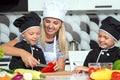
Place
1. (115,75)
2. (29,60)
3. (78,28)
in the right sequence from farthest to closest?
(78,28) < (29,60) < (115,75)

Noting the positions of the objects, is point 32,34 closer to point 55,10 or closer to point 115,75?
point 55,10

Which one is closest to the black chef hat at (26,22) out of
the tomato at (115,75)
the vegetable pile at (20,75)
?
the vegetable pile at (20,75)

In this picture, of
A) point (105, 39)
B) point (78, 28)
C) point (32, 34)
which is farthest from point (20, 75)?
point (78, 28)

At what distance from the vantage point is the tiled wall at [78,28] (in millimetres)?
3041

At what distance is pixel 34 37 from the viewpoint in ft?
6.03

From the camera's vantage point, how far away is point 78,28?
3.07m

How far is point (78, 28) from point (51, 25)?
108cm

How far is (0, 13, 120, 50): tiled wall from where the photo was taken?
120 inches

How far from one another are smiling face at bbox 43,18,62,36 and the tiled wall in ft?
3.17

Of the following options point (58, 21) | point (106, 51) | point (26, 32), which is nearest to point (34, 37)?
point (26, 32)

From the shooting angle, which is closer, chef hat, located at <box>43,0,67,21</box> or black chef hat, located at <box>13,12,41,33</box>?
black chef hat, located at <box>13,12,41,33</box>

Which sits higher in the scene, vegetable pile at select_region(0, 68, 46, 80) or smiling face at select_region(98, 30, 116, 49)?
smiling face at select_region(98, 30, 116, 49)

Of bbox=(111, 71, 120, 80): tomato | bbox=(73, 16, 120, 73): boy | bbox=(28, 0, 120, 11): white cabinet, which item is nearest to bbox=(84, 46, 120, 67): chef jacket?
bbox=(73, 16, 120, 73): boy

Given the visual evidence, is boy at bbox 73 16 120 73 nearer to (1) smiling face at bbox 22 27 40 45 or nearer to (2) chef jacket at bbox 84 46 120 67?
(2) chef jacket at bbox 84 46 120 67
